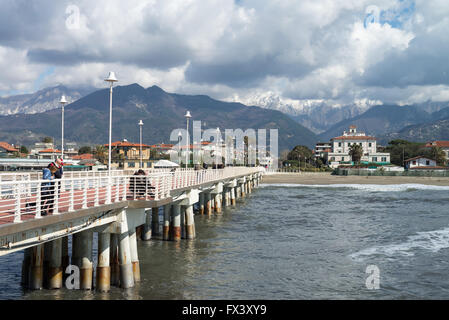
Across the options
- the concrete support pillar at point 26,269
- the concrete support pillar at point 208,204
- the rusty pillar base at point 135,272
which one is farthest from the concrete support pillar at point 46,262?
the concrete support pillar at point 208,204

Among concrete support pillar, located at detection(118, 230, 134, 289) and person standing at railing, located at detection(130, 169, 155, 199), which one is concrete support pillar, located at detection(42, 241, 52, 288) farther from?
person standing at railing, located at detection(130, 169, 155, 199)

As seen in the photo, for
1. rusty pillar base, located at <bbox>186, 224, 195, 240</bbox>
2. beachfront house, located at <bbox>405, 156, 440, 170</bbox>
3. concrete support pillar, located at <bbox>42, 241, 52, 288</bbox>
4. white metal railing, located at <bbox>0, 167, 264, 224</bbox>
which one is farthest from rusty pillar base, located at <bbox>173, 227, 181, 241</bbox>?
beachfront house, located at <bbox>405, 156, 440, 170</bbox>

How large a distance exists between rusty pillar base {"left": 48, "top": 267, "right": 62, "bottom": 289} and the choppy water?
0.88 ft

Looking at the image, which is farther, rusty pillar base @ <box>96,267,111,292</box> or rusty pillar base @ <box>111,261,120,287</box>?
rusty pillar base @ <box>111,261,120,287</box>

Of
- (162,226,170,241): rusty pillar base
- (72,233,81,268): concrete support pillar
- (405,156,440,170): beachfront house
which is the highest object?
(405,156,440,170): beachfront house

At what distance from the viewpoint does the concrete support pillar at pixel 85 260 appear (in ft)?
54.3

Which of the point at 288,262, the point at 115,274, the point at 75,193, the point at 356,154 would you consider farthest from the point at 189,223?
the point at 356,154

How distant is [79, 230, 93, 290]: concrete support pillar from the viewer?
16.6 m

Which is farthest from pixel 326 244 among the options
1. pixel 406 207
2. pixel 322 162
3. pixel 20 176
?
pixel 322 162

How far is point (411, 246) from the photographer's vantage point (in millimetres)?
26844

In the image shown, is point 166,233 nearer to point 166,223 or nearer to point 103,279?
point 166,223

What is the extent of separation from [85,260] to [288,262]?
10029 mm

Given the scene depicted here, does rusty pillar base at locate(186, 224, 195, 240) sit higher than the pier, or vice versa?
the pier
